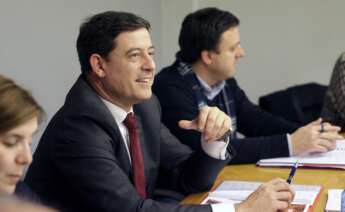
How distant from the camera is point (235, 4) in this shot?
384 centimetres

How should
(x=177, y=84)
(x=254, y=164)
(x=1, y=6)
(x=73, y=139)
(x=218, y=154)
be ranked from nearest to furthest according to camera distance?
(x=73, y=139) → (x=218, y=154) → (x=254, y=164) → (x=177, y=84) → (x=1, y=6)

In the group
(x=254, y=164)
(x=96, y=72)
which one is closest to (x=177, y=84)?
(x=254, y=164)

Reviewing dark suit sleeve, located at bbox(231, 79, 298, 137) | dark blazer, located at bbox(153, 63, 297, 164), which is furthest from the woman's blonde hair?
dark suit sleeve, located at bbox(231, 79, 298, 137)

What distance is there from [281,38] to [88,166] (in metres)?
2.75

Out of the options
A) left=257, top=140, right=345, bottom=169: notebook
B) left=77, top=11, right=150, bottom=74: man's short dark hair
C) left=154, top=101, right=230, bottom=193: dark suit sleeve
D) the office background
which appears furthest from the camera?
the office background

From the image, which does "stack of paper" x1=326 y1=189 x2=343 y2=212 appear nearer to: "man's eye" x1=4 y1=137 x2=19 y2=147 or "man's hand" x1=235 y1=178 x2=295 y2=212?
"man's hand" x1=235 y1=178 x2=295 y2=212

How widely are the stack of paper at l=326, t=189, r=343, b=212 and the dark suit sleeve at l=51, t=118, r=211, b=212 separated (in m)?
0.34

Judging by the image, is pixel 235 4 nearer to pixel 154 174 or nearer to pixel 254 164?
pixel 254 164

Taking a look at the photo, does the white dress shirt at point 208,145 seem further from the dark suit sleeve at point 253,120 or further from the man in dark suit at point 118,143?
the dark suit sleeve at point 253,120

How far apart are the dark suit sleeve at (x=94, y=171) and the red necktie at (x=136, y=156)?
0.14 meters

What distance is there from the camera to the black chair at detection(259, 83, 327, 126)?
3186 millimetres

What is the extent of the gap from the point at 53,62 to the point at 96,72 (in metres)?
1.33

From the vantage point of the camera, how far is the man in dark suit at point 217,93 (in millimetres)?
1988

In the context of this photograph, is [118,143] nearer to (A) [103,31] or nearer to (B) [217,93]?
(A) [103,31]
